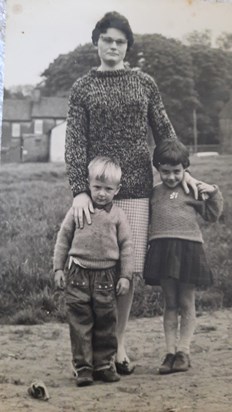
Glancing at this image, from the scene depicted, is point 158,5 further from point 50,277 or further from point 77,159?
point 50,277

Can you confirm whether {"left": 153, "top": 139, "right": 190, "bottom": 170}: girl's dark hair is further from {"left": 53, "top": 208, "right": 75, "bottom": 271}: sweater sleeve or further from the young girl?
{"left": 53, "top": 208, "right": 75, "bottom": 271}: sweater sleeve

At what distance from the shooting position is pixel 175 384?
1868 mm

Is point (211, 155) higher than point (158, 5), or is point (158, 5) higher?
point (158, 5)

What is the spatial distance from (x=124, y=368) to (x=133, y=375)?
0.03 meters

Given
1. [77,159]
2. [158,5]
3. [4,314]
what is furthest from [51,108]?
[4,314]

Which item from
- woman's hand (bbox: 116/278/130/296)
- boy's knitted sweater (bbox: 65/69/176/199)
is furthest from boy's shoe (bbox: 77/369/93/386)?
boy's knitted sweater (bbox: 65/69/176/199)

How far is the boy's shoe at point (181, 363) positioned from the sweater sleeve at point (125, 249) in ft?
0.89

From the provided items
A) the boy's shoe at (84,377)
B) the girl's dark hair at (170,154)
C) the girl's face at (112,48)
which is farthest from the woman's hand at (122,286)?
the girl's face at (112,48)

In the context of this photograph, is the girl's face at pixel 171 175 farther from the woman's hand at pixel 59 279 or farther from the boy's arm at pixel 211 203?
the woman's hand at pixel 59 279

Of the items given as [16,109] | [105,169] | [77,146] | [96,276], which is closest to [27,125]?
[16,109]

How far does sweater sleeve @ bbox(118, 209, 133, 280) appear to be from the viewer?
1898 millimetres

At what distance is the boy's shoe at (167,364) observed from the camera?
6.32 feet

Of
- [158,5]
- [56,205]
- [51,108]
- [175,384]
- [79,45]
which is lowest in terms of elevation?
[175,384]

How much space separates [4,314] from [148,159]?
0.60m
